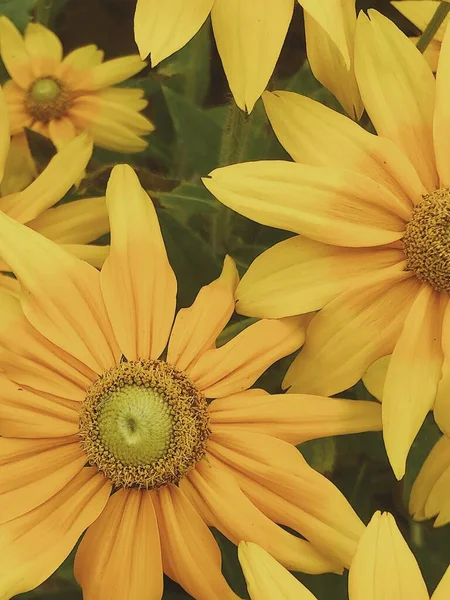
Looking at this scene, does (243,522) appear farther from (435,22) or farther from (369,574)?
(435,22)

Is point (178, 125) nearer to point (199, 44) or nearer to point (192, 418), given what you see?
point (199, 44)

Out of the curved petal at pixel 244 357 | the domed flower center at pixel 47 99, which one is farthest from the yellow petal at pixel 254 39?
the domed flower center at pixel 47 99

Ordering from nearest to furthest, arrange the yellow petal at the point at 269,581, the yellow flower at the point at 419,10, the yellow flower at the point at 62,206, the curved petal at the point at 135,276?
the yellow petal at the point at 269,581
the curved petal at the point at 135,276
the yellow flower at the point at 62,206
the yellow flower at the point at 419,10

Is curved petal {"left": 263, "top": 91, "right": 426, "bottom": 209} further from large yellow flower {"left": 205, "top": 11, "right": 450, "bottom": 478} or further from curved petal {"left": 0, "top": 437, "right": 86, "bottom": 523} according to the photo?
curved petal {"left": 0, "top": 437, "right": 86, "bottom": 523}

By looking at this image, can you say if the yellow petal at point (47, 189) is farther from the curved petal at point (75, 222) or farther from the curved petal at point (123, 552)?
the curved petal at point (123, 552)

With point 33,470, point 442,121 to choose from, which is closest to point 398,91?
point 442,121

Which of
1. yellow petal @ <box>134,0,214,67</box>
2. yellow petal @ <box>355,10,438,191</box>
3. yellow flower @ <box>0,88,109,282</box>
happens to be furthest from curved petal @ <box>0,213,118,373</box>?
yellow petal @ <box>355,10,438,191</box>
